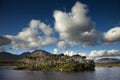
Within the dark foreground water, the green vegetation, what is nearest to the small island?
the green vegetation

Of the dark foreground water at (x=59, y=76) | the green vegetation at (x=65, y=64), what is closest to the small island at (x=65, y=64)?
the green vegetation at (x=65, y=64)

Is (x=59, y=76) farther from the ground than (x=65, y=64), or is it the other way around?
(x=65, y=64)

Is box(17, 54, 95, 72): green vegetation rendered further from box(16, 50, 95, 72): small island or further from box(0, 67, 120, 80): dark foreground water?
box(0, 67, 120, 80): dark foreground water

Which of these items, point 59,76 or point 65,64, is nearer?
point 59,76

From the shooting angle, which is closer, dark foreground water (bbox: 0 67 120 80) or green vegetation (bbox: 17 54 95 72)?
dark foreground water (bbox: 0 67 120 80)

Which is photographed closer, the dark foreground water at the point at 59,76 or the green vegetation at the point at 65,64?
the dark foreground water at the point at 59,76

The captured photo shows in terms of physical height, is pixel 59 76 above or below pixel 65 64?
below

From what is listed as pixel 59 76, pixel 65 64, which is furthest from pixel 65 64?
pixel 59 76

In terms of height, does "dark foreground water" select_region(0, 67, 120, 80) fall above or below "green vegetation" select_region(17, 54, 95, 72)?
below

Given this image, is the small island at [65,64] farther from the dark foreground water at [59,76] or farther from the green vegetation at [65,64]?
the dark foreground water at [59,76]

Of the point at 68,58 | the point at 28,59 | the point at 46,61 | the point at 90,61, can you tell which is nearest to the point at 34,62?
the point at 28,59

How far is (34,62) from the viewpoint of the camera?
14225 cm

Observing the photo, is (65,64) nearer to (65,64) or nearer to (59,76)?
(65,64)

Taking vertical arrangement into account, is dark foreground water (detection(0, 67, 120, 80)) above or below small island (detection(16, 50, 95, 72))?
below
